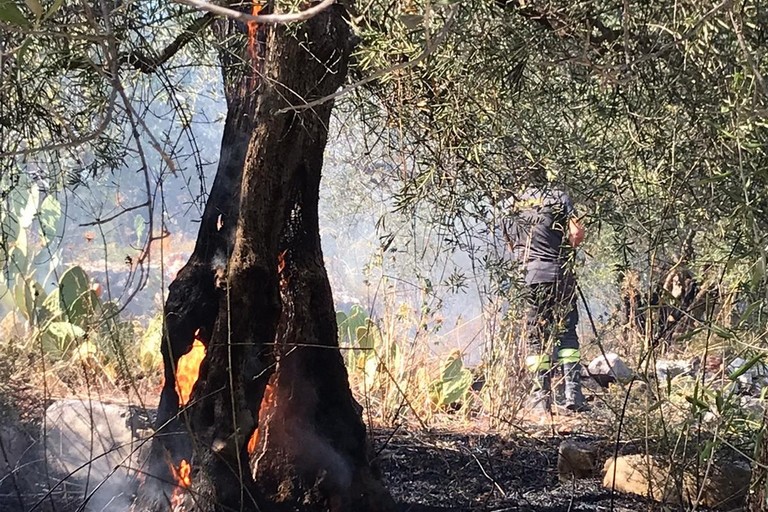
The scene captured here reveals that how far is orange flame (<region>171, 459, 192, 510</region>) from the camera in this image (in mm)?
2561

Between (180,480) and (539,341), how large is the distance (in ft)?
9.07

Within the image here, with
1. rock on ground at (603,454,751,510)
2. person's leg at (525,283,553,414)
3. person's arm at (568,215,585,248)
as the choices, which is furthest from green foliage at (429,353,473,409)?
person's arm at (568,215,585,248)

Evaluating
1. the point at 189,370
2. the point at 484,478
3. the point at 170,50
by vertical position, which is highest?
the point at 170,50

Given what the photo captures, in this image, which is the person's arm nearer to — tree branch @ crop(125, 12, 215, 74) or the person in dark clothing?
the person in dark clothing

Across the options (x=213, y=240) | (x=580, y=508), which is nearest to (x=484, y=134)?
(x=213, y=240)

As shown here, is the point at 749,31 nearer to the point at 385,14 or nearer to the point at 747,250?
the point at 747,250

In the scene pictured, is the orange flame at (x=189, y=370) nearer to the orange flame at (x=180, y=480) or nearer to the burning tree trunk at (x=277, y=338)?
the burning tree trunk at (x=277, y=338)

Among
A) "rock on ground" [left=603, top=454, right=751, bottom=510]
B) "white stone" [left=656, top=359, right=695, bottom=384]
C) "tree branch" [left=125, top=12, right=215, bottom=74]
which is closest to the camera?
"tree branch" [left=125, top=12, right=215, bottom=74]

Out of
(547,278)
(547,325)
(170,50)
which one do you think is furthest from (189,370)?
(547,278)

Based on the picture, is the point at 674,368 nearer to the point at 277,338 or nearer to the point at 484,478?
the point at 484,478

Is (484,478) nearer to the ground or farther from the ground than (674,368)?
nearer to the ground

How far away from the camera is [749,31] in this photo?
5.96 ft

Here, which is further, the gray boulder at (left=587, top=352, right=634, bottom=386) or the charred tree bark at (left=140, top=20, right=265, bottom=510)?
the gray boulder at (left=587, top=352, right=634, bottom=386)

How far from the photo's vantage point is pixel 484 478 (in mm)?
3738
